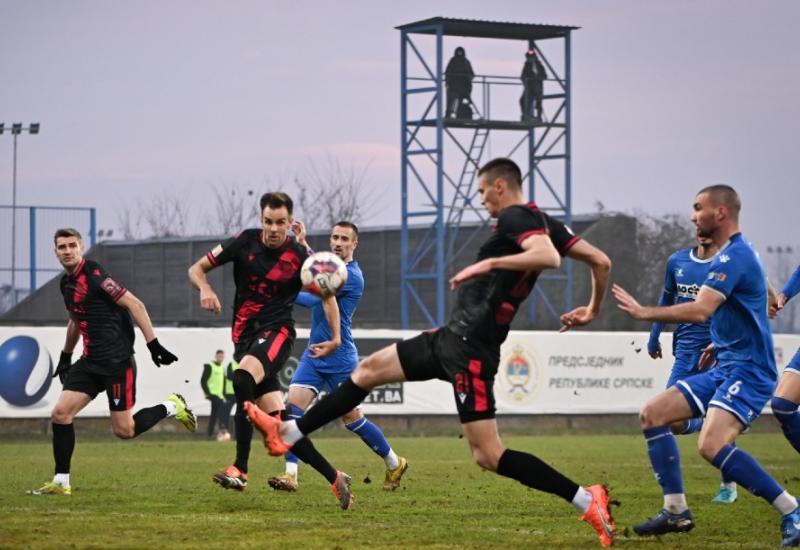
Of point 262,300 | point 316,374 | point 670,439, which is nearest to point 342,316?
point 316,374

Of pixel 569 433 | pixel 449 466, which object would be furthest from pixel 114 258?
pixel 449 466

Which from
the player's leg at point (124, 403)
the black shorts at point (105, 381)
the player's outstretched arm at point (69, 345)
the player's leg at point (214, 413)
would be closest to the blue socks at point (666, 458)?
the player's leg at point (124, 403)

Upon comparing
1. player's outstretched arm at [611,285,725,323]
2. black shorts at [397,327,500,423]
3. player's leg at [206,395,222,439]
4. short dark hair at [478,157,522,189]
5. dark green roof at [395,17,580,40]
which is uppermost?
dark green roof at [395,17,580,40]

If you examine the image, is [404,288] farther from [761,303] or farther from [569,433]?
[761,303]

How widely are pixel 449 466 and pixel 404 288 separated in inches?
943

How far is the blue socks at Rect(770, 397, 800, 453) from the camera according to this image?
38.5 feet

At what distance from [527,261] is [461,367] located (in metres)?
0.88

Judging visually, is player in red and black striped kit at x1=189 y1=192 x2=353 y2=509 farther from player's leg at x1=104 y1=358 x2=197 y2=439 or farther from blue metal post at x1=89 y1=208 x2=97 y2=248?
blue metal post at x1=89 y1=208 x2=97 y2=248

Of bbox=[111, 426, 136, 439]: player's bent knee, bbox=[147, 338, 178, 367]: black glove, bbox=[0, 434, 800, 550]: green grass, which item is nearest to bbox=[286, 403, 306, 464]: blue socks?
bbox=[0, 434, 800, 550]: green grass

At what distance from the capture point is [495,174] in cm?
930

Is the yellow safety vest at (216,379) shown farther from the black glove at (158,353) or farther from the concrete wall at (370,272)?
the concrete wall at (370,272)

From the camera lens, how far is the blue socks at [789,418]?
1175cm

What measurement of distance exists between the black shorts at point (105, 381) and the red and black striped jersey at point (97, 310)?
0.07 meters

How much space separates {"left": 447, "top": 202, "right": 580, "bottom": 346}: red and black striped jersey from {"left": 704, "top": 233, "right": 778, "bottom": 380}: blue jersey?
1.09 m
